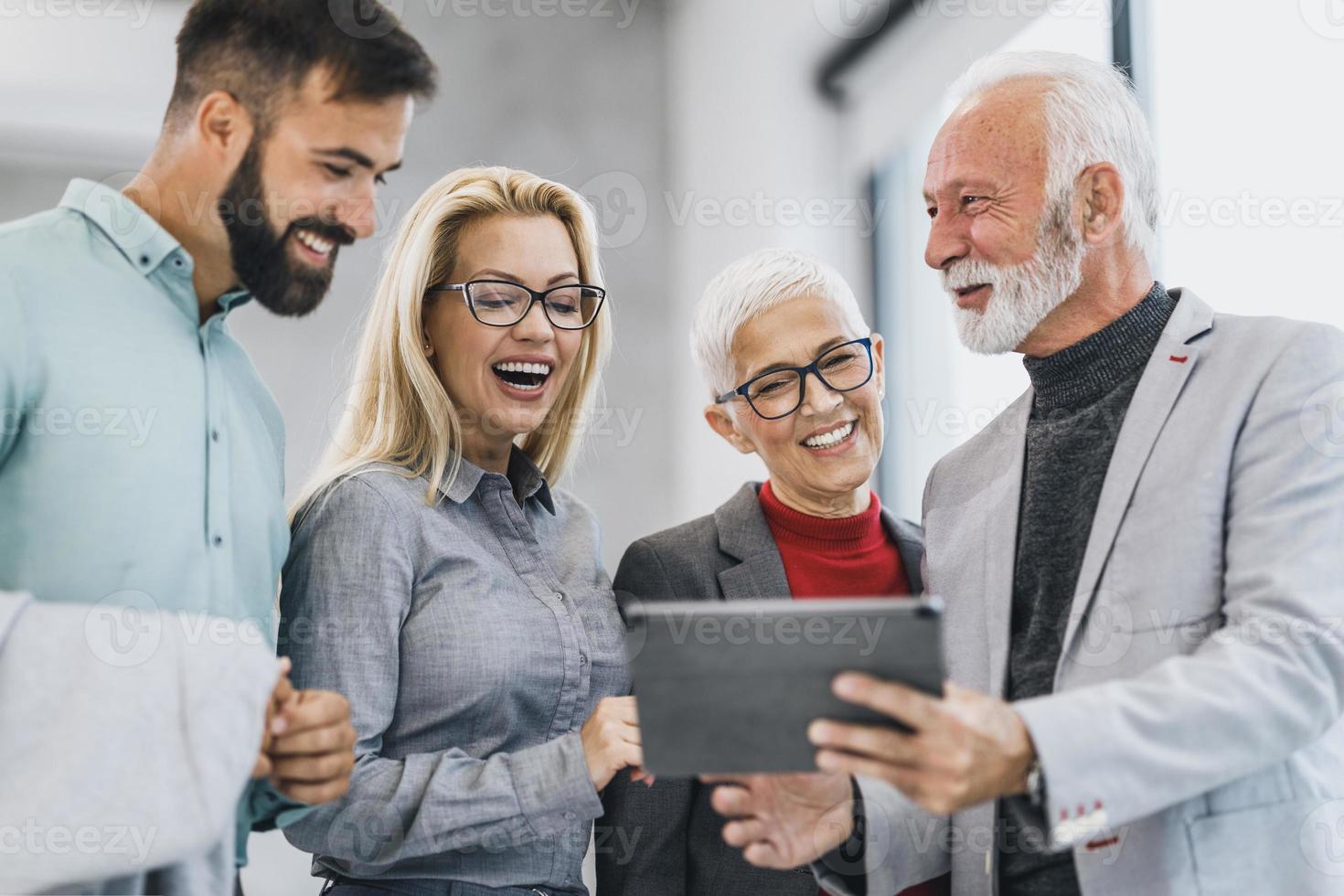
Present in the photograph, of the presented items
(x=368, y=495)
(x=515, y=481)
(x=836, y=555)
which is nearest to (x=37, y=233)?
(x=368, y=495)

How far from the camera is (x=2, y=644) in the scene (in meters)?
1.14

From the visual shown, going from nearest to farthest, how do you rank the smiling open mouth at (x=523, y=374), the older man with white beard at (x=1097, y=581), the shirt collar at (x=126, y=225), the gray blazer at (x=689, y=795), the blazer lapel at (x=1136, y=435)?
1. the older man with white beard at (x=1097, y=581)
2. the shirt collar at (x=126, y=225)
3. the blazer lapel at (x=1136, y=435)
4. the gray blazer at (x=689, y=795)
5. the smiling open mouth at (x=523, y=374)

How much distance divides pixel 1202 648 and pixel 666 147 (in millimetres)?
3266

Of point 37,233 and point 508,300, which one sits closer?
point 37,233

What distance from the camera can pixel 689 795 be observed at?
189 cm

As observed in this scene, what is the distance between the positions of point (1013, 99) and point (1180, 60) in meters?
1.08

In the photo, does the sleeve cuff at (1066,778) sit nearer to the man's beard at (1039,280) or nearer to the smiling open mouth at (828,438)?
the man's beard at (1039,280)

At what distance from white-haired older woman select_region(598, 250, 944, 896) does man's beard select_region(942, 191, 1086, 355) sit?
329 millimetres

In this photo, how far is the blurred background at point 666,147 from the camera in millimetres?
3471

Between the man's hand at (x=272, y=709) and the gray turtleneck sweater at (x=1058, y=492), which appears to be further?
the gray turtleneck sweater at (x=1058, y=492)

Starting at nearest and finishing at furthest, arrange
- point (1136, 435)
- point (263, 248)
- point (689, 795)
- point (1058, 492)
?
point (263, 248)
point (1136, 435)
point (1058, 492)
point (689, 795)

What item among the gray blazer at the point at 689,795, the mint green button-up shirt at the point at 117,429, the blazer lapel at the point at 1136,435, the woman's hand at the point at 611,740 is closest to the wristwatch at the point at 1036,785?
the blazer lapel at the point at 1136,435

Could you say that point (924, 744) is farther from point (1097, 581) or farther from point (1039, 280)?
point (1039, 280)

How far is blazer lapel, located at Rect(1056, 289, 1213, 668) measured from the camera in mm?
1515
